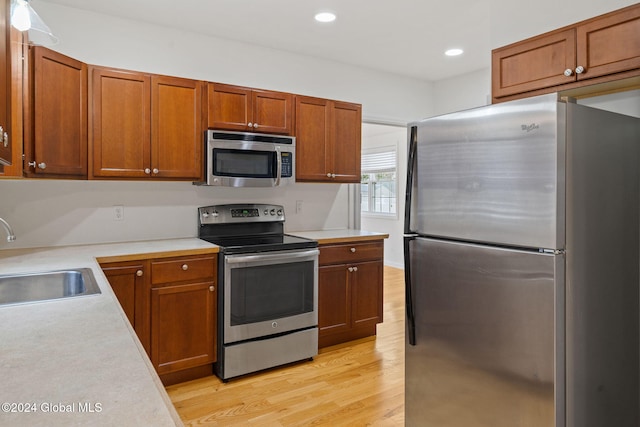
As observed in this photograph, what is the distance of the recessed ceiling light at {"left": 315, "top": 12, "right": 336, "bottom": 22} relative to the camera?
305 cm

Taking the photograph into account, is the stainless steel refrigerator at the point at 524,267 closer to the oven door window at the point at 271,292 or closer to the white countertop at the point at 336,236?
the oven door window at the point at 271,292

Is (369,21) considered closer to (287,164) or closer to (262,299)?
(287,164)

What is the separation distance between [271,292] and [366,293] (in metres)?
1.00

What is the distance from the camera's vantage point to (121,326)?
3.93 feet

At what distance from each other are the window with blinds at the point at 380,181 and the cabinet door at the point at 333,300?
11.7 ft

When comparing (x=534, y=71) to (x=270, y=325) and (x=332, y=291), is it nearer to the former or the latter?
(x=332, y=291)

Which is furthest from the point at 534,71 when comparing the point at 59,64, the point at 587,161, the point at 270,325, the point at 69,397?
the point at 59,64

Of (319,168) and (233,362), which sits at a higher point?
(319,168)

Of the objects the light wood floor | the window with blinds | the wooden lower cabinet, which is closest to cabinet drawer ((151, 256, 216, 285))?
the wooden lower cabinet

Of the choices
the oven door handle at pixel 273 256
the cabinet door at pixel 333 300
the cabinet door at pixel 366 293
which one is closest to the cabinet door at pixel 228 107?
the oven door handle at pixel 273 256

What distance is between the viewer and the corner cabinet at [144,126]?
2.75m

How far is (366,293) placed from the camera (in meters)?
3.68

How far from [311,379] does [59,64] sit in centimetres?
256

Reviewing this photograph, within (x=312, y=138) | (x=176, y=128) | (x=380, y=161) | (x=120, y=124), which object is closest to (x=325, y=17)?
(x=312, y=138)
